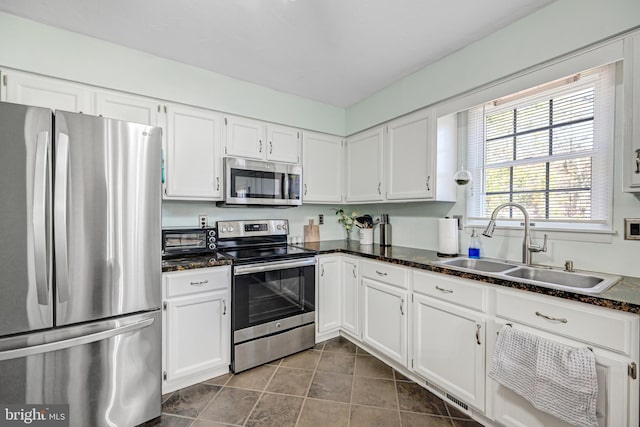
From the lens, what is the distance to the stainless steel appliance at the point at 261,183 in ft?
7.95

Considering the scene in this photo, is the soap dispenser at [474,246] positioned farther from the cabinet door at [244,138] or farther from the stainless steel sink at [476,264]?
the cabinet door at [244,138]

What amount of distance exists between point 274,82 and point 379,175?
142cm

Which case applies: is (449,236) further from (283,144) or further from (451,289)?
(283,144)

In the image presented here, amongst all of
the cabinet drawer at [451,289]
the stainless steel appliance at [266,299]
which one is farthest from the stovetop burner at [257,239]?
the cabinet drawer at [451,289]

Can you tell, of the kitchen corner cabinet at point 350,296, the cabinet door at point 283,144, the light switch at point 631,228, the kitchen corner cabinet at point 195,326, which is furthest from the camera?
the cabinet door at point 283,144

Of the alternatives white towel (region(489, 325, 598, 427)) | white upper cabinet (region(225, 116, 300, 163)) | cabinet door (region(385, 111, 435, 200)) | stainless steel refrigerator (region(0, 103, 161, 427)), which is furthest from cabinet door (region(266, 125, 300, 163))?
white towel (region(489, 325, 598, 427))

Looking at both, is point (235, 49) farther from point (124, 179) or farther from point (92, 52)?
point (124, 179)

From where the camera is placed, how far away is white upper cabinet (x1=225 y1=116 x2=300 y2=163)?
8.32ft

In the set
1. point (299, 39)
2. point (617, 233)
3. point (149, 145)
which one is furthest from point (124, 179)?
point (617, 233)

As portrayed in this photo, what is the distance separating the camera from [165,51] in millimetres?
2137

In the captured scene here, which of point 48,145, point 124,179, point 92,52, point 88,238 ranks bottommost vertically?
point 88,238

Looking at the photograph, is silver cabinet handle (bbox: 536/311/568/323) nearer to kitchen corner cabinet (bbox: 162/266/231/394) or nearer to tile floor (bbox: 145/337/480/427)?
tile floor (bbox: 145/337/480/427)

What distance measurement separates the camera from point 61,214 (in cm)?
138

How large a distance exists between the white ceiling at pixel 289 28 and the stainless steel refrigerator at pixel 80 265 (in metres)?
0.81
